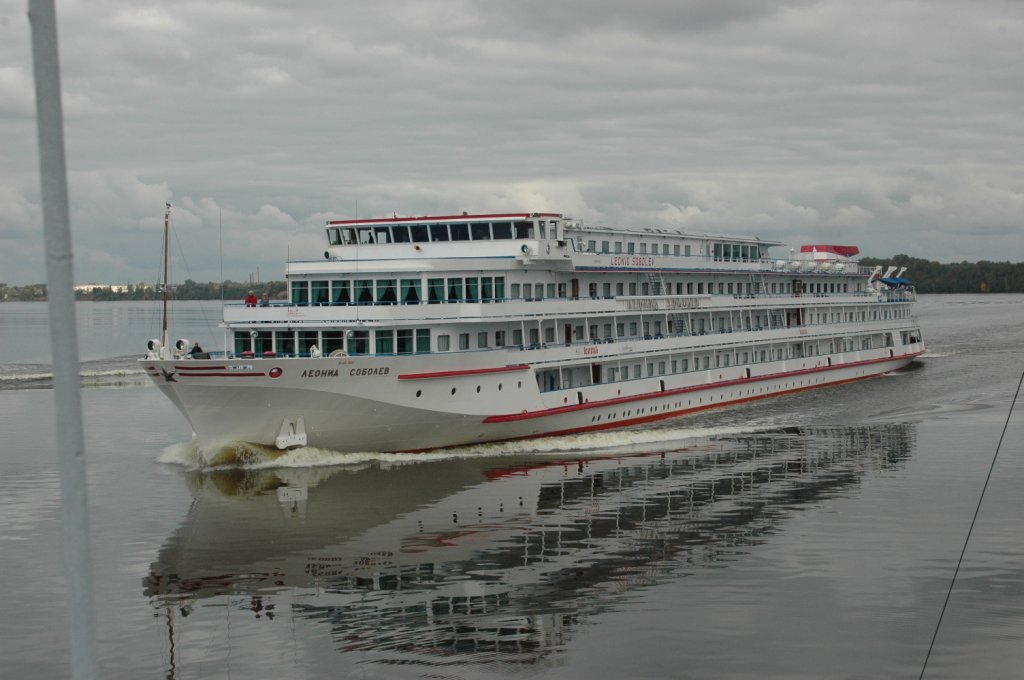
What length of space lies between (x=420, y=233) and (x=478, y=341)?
251 inches

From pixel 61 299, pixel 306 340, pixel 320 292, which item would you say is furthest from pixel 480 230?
pixel 61 299

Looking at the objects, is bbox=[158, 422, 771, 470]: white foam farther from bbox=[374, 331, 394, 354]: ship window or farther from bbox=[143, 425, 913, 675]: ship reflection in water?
bbox=[374, 331, 394, 354]: ship window

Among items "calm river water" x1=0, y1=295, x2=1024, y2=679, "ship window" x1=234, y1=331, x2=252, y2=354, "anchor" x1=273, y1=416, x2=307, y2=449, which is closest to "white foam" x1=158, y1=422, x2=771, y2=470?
"calm river water" x1=0, y1=295, x2=1024, y2=679

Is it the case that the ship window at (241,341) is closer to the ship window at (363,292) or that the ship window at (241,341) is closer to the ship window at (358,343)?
the ship window at (358,343)

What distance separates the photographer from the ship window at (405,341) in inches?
1395

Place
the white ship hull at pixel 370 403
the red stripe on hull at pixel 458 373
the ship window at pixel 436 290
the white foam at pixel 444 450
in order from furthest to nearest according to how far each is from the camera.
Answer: the ship window at pixel 436 290
the white foam at pixel 444 450
the red stripe on hull at pixel 458 373
the white ship hull at pixel 370 403

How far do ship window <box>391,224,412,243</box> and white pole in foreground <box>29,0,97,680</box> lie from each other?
120ft

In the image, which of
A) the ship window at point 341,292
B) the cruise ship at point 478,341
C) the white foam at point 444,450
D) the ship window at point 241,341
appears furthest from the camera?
the ship window at point 341,292

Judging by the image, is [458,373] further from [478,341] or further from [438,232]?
[438,232]

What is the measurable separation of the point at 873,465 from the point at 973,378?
3219 centimetres

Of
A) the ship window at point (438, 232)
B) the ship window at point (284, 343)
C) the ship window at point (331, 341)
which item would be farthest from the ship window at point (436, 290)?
the ship window at point (438, 232)

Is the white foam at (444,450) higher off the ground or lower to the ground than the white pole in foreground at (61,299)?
lower

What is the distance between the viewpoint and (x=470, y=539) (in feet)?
88.0

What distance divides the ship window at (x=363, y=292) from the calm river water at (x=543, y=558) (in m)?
5.68
